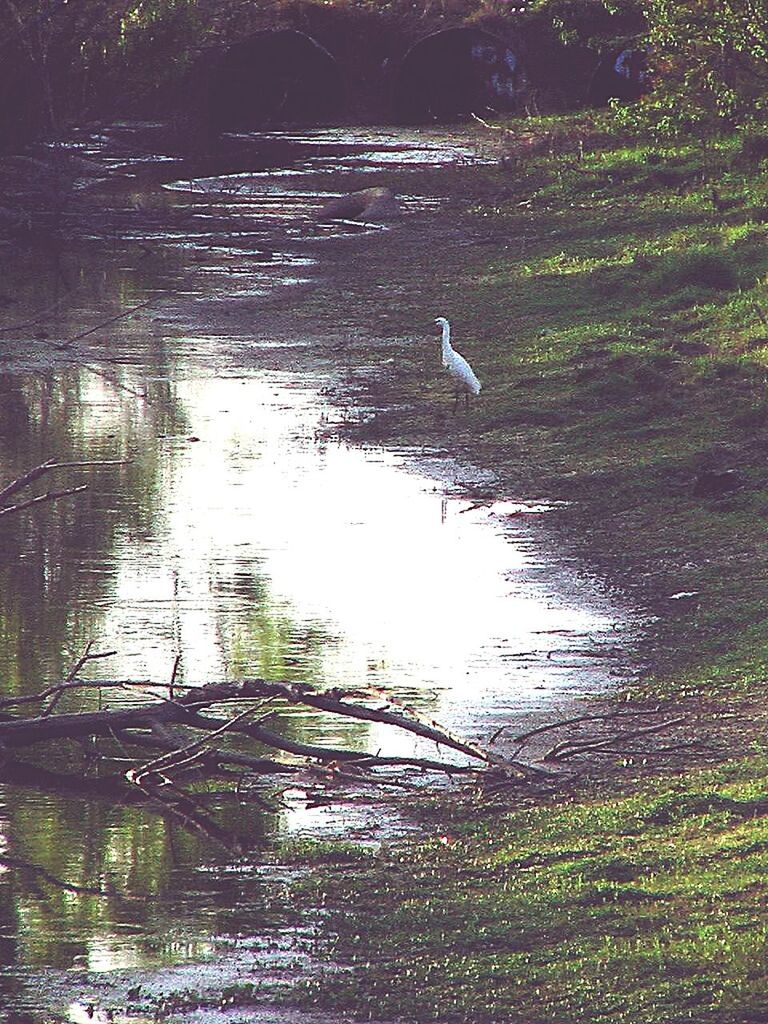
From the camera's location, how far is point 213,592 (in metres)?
9.15

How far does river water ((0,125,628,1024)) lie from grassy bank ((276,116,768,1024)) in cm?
32

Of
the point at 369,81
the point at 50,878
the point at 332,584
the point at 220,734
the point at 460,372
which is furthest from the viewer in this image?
the point at 369,81

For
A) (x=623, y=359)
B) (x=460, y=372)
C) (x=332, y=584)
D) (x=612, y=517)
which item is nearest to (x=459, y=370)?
(x=460, y=372)

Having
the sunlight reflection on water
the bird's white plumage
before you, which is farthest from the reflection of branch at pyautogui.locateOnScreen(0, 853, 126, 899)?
the bird's white plumage

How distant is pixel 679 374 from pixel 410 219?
343 inches

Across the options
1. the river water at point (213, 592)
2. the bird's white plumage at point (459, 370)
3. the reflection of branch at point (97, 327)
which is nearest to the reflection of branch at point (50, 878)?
the river water at point (213, 592)

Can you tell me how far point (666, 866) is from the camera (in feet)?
19.1

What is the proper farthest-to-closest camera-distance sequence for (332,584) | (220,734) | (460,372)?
1. (460,372)
2. (332,584)
3. (220,734)

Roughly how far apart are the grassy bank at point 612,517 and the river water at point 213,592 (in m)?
0.32

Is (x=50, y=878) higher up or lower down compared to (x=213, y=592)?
higher up

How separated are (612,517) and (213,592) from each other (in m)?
2.18

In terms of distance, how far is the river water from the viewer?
5.77m

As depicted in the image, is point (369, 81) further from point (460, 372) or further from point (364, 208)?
point (460, 372)

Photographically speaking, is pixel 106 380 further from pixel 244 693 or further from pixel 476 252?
pixel 244 693
